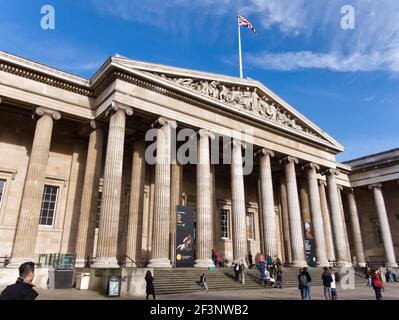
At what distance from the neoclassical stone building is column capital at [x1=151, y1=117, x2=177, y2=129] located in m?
0.07

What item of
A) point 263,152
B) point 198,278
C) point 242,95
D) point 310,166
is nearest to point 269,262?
point 198,278

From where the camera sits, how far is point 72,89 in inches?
790

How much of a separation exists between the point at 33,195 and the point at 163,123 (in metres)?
8.18

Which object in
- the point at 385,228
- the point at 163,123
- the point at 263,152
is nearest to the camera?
the point at 163,123

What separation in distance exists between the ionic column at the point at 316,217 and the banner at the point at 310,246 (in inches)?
47.2

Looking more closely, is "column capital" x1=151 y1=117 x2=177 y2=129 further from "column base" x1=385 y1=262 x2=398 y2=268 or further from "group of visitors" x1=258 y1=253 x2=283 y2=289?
"column base" x1=385 y1=262 x2=398 y2=268

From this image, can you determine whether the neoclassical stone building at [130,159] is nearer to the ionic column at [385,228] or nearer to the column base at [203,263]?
the column base at [203,263]

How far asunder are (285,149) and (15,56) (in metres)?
20.0

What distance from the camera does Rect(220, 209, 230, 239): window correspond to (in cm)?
2862

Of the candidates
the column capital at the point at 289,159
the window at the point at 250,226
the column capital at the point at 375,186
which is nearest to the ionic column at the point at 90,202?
the column capital at the point at 289,159

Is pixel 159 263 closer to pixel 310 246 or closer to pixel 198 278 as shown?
pixel 198 278

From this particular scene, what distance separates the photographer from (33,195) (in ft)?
56.3

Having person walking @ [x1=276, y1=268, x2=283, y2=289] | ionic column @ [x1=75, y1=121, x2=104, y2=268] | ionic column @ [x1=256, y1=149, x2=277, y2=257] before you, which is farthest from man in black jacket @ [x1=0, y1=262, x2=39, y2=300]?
ionic column @ [x1=256, y1=149, x2=277, y2=257]

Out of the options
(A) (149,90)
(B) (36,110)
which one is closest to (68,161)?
(B) (36,110)
